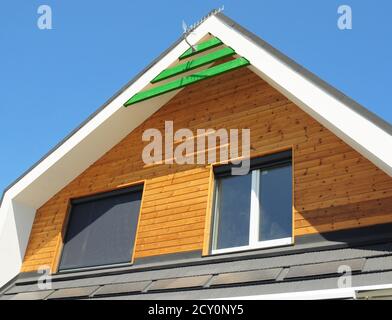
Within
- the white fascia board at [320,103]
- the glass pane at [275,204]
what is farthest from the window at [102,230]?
the white fascia board at [320,103]

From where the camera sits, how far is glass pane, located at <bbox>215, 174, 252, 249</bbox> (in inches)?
293

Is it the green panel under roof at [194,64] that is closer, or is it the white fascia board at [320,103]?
the white fascia board at [320,103]

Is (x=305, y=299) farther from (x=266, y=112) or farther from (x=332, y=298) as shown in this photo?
(x=266, y=112)

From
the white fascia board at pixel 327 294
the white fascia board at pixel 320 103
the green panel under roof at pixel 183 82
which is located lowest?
the white fascia board at pixel 327 294

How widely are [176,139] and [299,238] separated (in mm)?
3329

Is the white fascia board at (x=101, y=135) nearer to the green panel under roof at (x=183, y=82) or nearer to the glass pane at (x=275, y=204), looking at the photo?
the green panel under roof at (x=183, y=82)

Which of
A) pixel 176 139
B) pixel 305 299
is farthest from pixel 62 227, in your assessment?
pixel 305 299

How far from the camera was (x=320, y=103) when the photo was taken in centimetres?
645

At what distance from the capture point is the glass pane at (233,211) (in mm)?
7449

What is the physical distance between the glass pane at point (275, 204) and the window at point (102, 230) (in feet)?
8.24

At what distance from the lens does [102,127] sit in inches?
367

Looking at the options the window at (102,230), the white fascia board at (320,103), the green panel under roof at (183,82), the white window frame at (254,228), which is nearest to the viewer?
the white fascia board at (320,103)

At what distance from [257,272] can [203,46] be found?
13.5 ft
